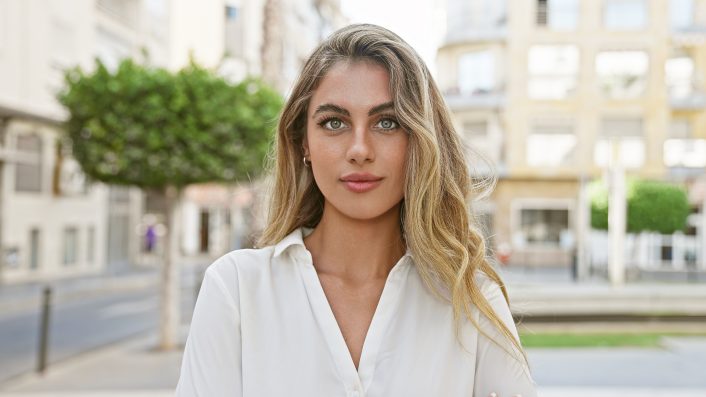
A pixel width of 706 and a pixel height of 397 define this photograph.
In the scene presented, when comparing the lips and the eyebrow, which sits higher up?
the eyebrow

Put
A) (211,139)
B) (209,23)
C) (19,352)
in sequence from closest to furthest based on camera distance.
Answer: (211,139), (19,352), (209,23)

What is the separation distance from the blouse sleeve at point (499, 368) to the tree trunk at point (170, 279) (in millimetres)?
7876

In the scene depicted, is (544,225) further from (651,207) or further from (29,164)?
(29,164)

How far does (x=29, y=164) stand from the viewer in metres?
19.3

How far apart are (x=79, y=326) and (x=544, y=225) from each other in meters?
21.0

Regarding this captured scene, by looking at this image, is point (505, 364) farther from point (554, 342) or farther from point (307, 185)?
point (554, 342)

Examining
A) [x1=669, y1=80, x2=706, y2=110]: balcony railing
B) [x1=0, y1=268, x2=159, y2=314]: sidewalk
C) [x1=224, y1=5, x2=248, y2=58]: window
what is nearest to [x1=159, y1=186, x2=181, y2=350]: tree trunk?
[x1=0, y1=268, x2=159, y2=314]: sidewalk

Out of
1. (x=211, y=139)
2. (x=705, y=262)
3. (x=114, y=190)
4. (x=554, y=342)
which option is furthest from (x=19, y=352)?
(x=705, y=262)

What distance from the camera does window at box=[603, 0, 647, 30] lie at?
28.7 m

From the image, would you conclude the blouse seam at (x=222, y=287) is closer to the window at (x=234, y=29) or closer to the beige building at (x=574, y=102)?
the window at (x=234, y=29)

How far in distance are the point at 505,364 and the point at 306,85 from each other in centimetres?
75

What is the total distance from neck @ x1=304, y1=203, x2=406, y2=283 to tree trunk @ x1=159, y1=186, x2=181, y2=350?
7770 mm

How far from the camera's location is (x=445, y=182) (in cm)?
173

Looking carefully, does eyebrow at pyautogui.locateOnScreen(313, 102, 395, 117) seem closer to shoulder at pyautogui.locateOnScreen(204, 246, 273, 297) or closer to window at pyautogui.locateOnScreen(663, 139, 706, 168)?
shoulder at pyautogui.locateOnScreen(204, 246, 273, 297)
